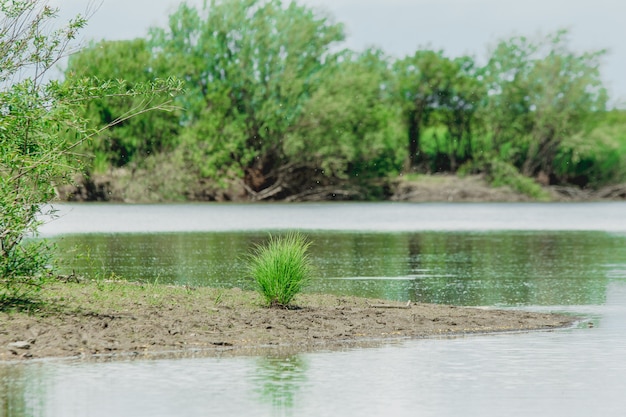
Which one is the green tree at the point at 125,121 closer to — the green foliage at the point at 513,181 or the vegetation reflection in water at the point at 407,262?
the green foliage at the point at 513,181

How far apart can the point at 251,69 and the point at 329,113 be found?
7.68 meters

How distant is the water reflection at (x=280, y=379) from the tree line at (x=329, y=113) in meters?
74.0

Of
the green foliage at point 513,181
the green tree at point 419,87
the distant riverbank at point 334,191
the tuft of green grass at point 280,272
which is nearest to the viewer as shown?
the tuft of green grass at point 280,272

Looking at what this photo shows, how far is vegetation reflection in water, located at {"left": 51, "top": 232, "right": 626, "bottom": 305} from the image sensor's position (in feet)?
78.9

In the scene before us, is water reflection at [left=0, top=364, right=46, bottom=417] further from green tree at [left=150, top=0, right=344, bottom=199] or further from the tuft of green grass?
green tree at [left=150, top=0, right=344, bottom=199]

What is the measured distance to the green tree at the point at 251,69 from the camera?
95938mm

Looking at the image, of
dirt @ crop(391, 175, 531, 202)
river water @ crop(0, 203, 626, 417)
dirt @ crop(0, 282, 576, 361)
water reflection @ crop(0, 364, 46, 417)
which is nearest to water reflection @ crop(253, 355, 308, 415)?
river water @ crop(0, 203, 626, 417)

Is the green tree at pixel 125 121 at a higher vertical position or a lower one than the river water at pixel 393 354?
higher

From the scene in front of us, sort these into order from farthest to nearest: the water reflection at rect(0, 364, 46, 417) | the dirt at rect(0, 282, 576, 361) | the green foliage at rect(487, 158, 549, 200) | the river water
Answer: the green foliage at rect(487, 158, 549, 200)
the dirt at rect(0, 282, 576, 361)
the river water
the water reflection at rect(0, 364, 46, 417)

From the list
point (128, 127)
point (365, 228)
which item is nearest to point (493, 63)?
point (128, 127)

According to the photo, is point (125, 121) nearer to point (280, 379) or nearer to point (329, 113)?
point (329, 113)

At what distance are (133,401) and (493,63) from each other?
3948 inches

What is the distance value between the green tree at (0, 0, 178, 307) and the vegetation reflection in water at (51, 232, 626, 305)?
1.00 meters

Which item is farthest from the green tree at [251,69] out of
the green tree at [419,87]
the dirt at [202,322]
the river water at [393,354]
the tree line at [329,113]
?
the dirt at [202,322]
